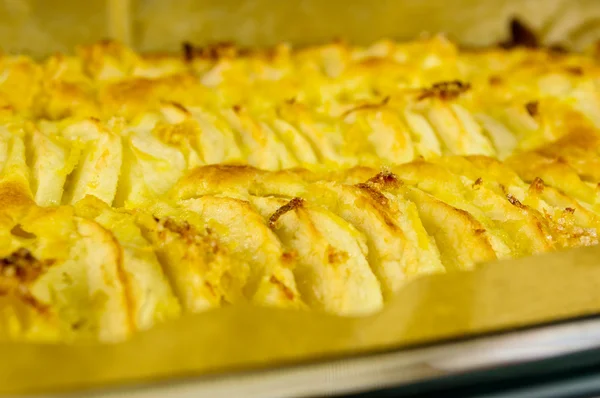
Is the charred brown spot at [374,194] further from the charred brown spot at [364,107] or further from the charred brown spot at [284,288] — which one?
the charred brown spot at [364,107]

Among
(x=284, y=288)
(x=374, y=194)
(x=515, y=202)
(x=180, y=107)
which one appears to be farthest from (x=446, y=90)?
(x=284, y=288)

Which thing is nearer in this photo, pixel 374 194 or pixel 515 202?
pixel 374 194

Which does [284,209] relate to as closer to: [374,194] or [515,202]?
[374,194]

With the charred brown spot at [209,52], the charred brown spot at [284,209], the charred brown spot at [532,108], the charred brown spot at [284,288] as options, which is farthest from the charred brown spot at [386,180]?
the charred brown spot at [209,52]

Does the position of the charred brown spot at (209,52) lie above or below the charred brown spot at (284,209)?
above

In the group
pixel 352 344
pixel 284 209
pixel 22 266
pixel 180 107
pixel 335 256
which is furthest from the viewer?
pixel 180 107

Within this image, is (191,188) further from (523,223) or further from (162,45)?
(162,45)

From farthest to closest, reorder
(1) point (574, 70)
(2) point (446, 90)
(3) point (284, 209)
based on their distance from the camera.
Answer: (1) point (574, 70)
(2) point (446, 90)
(3) point (284, 209)
